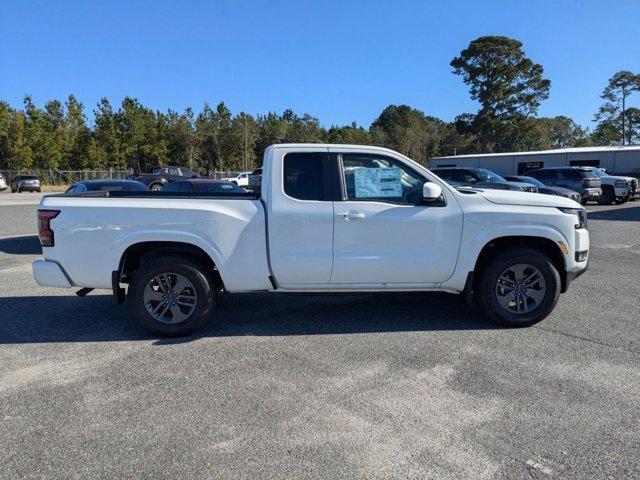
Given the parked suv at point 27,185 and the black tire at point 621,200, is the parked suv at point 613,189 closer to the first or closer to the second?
the black tire at point 621,200

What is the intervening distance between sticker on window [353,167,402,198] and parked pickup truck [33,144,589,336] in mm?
11

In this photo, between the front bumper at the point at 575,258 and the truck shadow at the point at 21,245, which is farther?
the truck shadow at the point at 21,245

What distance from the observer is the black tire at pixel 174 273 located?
198 inches

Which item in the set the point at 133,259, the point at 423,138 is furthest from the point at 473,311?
the point at 423,138

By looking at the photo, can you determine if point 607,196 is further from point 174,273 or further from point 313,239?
point 174,273

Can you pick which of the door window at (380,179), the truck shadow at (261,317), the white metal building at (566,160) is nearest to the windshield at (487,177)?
the truck shadow at (261,317)

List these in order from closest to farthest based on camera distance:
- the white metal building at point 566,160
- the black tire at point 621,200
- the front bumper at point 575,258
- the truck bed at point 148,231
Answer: the truck bed at point 148,231 < the front bumper at point 575,258 < the black tire at point 621,200 < the white metal building at point 566,160

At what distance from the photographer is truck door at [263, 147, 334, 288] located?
198 inches

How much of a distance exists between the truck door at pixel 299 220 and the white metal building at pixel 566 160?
4103 cm

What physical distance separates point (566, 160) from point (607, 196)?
2179cm

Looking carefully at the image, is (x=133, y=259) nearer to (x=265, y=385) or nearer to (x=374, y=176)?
(x=265, y=385)

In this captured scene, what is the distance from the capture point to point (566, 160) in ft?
144

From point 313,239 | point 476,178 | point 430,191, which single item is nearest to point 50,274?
point 313,239

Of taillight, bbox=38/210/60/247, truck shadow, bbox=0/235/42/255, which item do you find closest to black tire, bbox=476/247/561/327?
taillight, bbox=38/210/60/247
